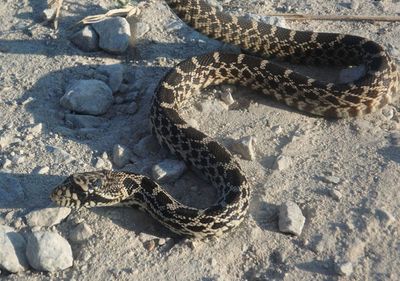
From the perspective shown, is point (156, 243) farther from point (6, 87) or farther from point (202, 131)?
point (6, 87)

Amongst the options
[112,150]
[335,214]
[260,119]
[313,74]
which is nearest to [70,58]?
[112,150]

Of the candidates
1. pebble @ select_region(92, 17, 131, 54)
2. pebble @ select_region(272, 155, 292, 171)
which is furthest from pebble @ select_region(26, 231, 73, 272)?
pebble @ select_region(92, 17, 131, 54)

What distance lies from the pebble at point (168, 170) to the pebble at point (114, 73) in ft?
5.70

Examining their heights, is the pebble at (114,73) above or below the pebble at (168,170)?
above

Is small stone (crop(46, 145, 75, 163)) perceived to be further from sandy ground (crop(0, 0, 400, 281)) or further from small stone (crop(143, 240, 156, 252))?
small stone (crop(143, 240, 156, 252))

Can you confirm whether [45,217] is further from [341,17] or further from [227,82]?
[341,17]

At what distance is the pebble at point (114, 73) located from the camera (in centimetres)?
874

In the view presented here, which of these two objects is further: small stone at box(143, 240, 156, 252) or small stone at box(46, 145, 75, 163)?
small stone at box(46, 145, 75, 163)

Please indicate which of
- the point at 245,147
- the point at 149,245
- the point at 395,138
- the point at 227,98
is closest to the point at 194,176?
the point at 245,147

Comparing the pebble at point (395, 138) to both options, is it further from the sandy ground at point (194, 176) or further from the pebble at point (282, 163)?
the pebble at point (282, 163)

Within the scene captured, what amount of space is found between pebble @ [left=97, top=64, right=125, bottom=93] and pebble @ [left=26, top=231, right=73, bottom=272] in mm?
2995

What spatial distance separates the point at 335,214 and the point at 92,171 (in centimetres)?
292

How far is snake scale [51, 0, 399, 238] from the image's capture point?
22.1 ft

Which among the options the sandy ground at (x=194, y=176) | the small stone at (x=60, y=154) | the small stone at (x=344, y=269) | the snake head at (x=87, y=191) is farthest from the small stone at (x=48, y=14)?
the small stone at (x=344, y=269)
